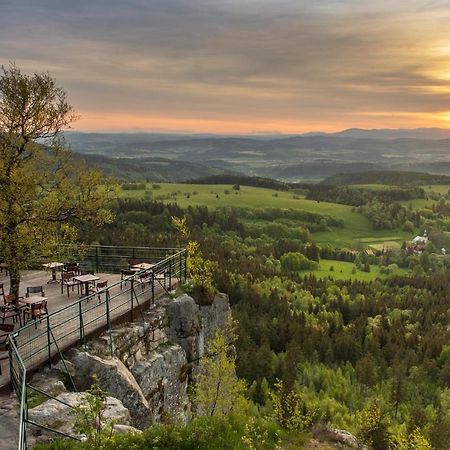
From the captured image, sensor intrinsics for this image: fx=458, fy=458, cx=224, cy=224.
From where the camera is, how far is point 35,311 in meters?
19.9

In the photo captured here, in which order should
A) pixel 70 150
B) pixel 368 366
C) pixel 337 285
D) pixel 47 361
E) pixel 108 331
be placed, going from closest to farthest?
1. pixel 47 361
2. pixel 108 331
3. pixel 70 150
4. pixel 368 366
5. pixel 337 285

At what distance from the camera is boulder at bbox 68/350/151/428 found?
52.7ft

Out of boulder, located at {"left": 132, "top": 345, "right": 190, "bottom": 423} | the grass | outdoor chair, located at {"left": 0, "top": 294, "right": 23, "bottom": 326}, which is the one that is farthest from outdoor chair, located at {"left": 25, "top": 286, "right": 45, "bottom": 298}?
the grass

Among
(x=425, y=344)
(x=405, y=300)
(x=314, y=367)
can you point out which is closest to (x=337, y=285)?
(x=405, y=300)

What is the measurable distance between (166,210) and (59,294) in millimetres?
127076

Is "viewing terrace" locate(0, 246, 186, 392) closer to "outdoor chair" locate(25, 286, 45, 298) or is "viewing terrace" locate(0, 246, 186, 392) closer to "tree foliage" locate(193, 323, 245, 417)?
"outdoor chair" locate(25, 286, 45, 298)

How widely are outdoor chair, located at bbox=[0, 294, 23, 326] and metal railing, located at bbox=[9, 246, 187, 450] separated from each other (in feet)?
3.86

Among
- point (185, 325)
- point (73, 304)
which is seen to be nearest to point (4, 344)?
point (73, 304)

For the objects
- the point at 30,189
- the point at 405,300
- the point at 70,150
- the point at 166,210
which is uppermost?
the point at 70,150

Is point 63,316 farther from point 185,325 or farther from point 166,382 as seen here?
point 185,325

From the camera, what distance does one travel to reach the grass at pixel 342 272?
14300cm

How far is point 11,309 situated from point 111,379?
674 centimetres

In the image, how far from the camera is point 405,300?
115 metres

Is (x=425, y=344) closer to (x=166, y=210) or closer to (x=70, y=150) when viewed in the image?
(x=70, y=150)
